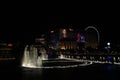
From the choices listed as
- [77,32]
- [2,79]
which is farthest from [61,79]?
[77,32]

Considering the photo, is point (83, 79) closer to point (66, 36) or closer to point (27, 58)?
point (27, 58)

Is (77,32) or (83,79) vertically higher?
(77,32)

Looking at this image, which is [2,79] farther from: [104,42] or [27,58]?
[104,42]

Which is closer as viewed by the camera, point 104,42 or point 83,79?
point 83,79

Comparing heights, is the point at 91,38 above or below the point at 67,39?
above

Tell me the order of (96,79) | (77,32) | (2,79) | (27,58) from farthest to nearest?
(77,32), (27,58), (2,79), (96,79)

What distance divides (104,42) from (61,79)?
482 ft

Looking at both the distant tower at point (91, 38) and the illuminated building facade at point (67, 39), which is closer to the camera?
the illuminated building facade at point (67, 39)

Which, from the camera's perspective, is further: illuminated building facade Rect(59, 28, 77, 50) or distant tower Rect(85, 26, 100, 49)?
distant tower Rect(85, 26, 100, 49)

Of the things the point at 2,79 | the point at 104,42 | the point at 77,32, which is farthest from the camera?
the point at 77,32

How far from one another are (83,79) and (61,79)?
1489 mm

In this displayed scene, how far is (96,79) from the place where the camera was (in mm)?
15727

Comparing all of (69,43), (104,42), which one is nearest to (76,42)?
(69,43)

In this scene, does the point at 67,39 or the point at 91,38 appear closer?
the point at 67,39
